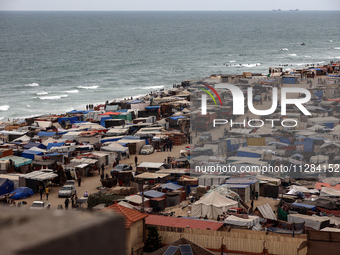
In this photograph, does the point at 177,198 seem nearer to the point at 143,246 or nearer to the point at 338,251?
the point at 143,246

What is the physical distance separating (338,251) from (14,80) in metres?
61.6

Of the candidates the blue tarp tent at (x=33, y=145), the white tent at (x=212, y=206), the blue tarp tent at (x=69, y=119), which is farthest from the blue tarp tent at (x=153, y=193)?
the blue tarp tent at (x=69, y=119)

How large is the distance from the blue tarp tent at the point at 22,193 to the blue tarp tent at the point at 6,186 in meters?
0.23

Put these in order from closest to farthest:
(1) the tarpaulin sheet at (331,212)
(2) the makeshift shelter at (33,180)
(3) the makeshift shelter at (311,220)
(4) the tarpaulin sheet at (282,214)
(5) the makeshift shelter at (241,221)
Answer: (5) the makeshift shelter at (241,221)
(3) the makeshift shelter at (311,220)
(4) the tarpaulin sheet at (282,214)
(1) the tarpaulin sheet at (331,212)
(2) the makeshift shelter at (33,180)

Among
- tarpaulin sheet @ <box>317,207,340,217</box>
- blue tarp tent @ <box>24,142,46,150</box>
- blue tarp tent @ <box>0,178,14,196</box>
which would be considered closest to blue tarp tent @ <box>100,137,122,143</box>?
blue tarp tent @ <box>24,142,46,150</box>

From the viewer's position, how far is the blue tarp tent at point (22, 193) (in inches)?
636

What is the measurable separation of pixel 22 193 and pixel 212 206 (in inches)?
273

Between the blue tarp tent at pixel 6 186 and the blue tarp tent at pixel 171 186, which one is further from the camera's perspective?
the blue tarp tent at pixel 6 186

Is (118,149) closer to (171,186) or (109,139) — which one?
(109,139)

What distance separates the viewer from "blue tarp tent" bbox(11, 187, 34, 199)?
53.0 ft

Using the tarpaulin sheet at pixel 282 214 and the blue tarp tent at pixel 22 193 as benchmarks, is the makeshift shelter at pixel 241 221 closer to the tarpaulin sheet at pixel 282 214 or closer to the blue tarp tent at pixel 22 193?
the tarpaulin sheet at pixel 282 214

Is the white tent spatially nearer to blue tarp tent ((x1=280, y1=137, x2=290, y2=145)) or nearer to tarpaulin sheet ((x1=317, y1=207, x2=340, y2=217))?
tarpaulin sheet ((x1=317, y1=207, x2=340, y2=217))

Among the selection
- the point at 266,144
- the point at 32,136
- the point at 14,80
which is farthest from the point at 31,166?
the point at 14,80

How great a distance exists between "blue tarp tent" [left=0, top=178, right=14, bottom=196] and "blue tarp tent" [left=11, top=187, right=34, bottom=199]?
226 mm
